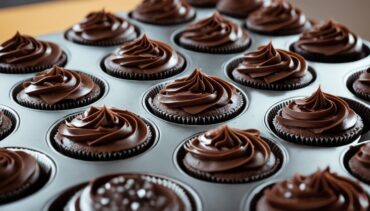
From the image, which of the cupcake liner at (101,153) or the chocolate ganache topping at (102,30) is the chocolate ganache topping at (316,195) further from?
the chocolate ganache topping at (102,30)

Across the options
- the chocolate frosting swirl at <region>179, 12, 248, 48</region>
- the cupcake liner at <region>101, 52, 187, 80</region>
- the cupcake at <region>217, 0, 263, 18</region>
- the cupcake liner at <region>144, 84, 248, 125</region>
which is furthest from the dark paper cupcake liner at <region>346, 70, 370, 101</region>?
the cupcake at <region>217, 0, 263, 18</region>

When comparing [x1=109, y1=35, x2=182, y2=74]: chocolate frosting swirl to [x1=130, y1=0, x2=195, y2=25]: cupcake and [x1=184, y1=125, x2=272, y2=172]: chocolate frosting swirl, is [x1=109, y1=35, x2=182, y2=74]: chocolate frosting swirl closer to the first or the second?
[x1=130, y1=0, x2=195, y2=25]: cupcake

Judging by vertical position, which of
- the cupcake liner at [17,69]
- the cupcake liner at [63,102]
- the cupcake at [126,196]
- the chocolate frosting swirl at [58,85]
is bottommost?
the cupcake liner at [63,102]

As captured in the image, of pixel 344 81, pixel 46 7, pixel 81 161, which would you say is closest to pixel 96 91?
pixel 81 161

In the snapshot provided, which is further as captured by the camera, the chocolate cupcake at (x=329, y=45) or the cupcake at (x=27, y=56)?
the chocolate cupcake at (x=329, y=45)

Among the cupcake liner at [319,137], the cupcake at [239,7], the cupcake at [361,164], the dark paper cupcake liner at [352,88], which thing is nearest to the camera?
the cupcake at [361,164]

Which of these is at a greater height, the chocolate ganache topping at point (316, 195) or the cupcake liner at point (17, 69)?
the chocolate ganache topping at point (316, 195)

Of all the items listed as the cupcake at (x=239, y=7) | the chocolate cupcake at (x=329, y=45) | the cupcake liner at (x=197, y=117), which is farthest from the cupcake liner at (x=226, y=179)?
the cupcake at (x=239, y=7)

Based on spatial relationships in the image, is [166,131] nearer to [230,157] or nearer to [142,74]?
[230,157]
